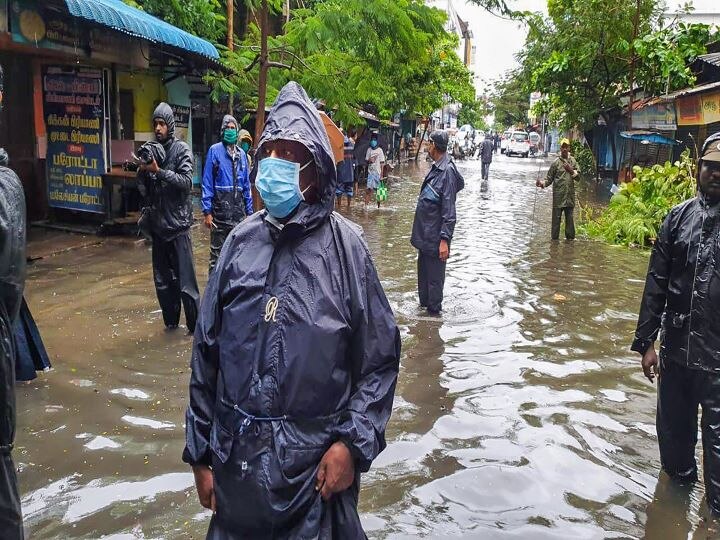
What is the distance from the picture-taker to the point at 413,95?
27.4 m

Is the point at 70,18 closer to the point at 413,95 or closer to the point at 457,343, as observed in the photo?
the point at 457,343

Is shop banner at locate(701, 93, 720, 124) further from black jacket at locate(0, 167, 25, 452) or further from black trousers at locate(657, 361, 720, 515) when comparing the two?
black jacket at locate(0, 167, 25, 452)

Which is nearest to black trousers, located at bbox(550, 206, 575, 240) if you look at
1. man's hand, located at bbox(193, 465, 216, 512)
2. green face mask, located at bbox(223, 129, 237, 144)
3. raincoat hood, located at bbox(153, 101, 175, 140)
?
green face mask, located at bbox(223, 129, 237, 144)

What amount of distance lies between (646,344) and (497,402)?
162cm

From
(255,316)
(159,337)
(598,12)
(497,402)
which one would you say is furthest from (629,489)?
(598,12)

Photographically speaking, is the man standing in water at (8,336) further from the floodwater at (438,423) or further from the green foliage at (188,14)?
the green foliage at (188,14)

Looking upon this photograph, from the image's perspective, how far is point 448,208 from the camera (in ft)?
23.6

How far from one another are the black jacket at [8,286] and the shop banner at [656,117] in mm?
17304

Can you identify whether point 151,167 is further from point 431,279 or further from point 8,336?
point 8,336

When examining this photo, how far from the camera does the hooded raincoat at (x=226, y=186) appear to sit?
7.11m

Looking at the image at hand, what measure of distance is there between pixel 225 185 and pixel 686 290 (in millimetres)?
4813

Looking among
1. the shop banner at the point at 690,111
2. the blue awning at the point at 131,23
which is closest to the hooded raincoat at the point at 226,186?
the blue awning at the point at 131,23

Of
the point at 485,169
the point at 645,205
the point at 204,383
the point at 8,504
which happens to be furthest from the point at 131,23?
the point at 485,169

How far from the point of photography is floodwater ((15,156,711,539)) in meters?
3.73
